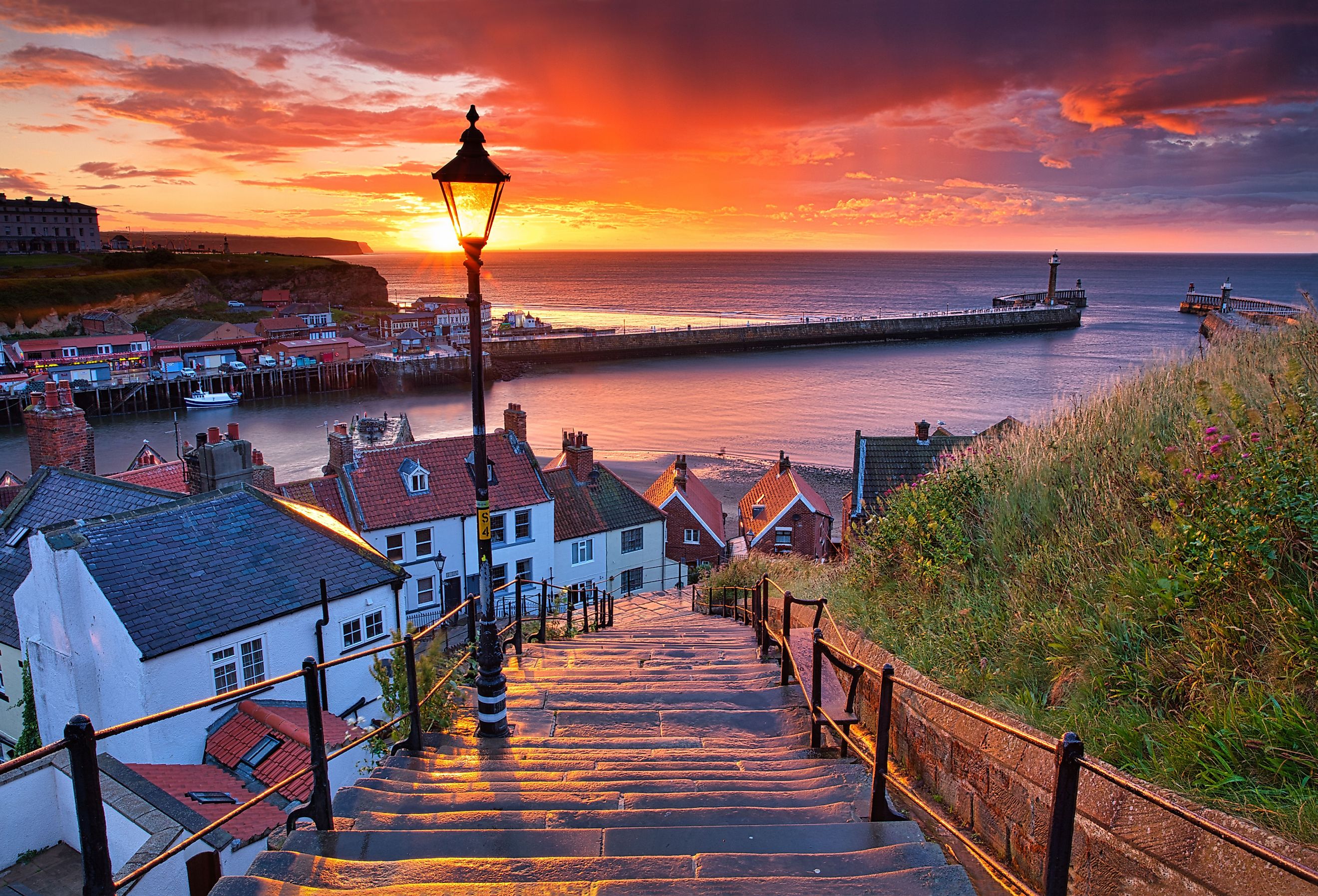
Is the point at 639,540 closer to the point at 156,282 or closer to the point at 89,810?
the point at 89,810

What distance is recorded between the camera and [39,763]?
8.85 metres

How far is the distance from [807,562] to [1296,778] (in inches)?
669

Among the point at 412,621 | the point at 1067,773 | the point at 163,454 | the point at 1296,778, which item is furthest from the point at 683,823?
the point at 163,454

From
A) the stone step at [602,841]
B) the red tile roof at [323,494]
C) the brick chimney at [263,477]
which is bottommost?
the red tile roof at [323,494]

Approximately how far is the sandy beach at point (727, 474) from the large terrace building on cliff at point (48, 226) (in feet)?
558

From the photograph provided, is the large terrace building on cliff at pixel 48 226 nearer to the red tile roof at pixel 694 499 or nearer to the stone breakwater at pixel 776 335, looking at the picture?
the stone breakwater at pixel 776 335

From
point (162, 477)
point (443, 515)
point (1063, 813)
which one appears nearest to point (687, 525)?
point (443, 515)

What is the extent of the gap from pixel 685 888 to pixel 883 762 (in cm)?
132

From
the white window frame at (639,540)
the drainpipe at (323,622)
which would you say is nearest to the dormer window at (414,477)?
the white window frame at (639,540)

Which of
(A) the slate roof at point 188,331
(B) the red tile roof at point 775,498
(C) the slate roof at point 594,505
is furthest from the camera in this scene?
(A) the slate roof at point 188,331

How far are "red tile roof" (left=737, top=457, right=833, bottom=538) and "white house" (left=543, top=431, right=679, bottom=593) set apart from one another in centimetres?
376

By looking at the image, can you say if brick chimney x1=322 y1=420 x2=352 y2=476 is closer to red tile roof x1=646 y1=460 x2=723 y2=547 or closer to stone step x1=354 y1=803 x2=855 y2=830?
red tile roof x1=646 y1=460 x2=723 y2=547

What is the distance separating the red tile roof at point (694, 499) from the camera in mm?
33500

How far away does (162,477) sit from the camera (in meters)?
23.4
